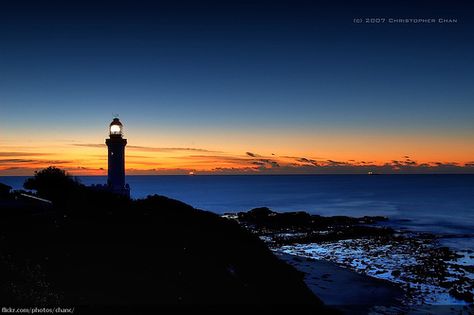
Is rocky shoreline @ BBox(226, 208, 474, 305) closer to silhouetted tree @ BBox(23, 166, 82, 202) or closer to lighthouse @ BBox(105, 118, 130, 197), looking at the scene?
lighthouse @ BBox(105, 118, 130, 197)

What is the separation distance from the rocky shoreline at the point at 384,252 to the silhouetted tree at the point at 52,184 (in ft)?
53.9

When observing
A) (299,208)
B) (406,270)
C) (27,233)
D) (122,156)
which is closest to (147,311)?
(27,233)

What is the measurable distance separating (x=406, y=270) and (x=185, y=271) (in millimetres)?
16346

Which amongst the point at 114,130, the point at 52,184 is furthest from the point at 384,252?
the point at 52,184

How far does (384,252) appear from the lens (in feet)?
105

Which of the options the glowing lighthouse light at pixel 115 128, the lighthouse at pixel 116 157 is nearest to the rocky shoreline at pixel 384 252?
the lighthouse at pixel 116 157

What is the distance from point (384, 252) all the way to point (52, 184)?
25699 millimetres

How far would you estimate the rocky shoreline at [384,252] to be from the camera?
2194 centimetres

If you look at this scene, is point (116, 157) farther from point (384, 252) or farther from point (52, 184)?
point (384, 252)

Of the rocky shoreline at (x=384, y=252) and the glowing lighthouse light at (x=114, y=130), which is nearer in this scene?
the rocky shoreline at (x=384, y=252)

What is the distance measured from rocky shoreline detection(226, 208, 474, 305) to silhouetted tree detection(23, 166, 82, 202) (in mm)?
16417

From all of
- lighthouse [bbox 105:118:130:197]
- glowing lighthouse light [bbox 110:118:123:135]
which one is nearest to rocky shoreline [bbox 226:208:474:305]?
lighthouse [bbox 105:118:130:197]

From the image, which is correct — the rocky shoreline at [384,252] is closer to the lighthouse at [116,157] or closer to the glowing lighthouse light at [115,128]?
the lighthouse at [116,157]

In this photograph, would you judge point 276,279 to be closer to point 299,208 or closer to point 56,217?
point 56,217
